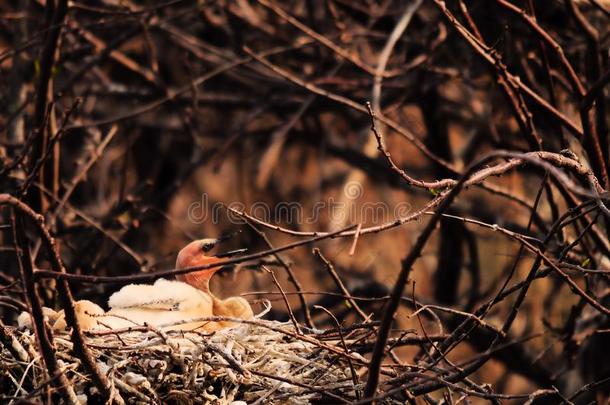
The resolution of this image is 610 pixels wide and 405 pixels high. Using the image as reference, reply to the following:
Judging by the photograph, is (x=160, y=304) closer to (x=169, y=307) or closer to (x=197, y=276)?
(x=169, y=307)

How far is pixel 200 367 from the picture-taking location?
3377 millimetres

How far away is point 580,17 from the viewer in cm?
420

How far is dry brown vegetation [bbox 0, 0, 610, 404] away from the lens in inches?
126

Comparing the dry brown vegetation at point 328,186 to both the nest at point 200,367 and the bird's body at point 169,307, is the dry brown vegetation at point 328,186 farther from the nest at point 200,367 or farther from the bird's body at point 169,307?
the bird's body at point 169,307

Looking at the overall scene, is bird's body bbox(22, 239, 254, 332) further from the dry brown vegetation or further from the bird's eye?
the dry brown vegetation

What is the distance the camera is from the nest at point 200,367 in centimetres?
319

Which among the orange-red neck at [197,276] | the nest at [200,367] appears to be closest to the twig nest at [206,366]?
the nest at [200,367]

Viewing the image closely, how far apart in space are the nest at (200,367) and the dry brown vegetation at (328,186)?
0.03 feet

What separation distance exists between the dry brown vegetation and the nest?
1 cm

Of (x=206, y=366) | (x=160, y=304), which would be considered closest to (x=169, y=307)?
(x=160, y=304)

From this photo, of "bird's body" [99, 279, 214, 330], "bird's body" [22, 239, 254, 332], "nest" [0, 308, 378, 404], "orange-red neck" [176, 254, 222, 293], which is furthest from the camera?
"orange-red neck" [176, 254, 222, 293]

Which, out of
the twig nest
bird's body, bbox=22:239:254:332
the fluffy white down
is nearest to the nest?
the twig nest

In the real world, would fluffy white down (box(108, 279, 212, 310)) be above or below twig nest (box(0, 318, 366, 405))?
above

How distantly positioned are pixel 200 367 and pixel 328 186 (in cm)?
492
